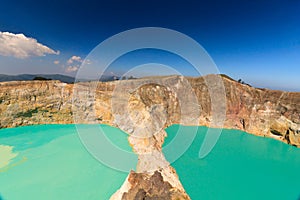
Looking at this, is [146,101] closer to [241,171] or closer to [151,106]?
[151,106]

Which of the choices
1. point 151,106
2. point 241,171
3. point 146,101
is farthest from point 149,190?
point 146,101

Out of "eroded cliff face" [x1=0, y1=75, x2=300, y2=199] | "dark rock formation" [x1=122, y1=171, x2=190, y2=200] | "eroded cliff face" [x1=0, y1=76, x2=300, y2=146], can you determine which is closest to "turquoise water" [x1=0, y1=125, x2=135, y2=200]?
"dark rock formation" [x1=122, y1=171, x2=190, y2=200]

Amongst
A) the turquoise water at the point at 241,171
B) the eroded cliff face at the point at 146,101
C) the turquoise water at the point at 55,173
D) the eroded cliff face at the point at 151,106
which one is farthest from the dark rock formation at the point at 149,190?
the eroded cliff face at the point at 146,101

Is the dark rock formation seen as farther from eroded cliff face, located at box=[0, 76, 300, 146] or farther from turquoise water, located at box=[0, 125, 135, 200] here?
eroded cliff face, located at box=[0, 76, 300, 146]

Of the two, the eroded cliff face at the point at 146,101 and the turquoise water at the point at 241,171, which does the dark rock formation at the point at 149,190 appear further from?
the eroded cliff face at the point at 146,101

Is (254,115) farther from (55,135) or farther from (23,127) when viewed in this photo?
(23,127)

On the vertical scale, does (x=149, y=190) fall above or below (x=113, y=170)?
above
